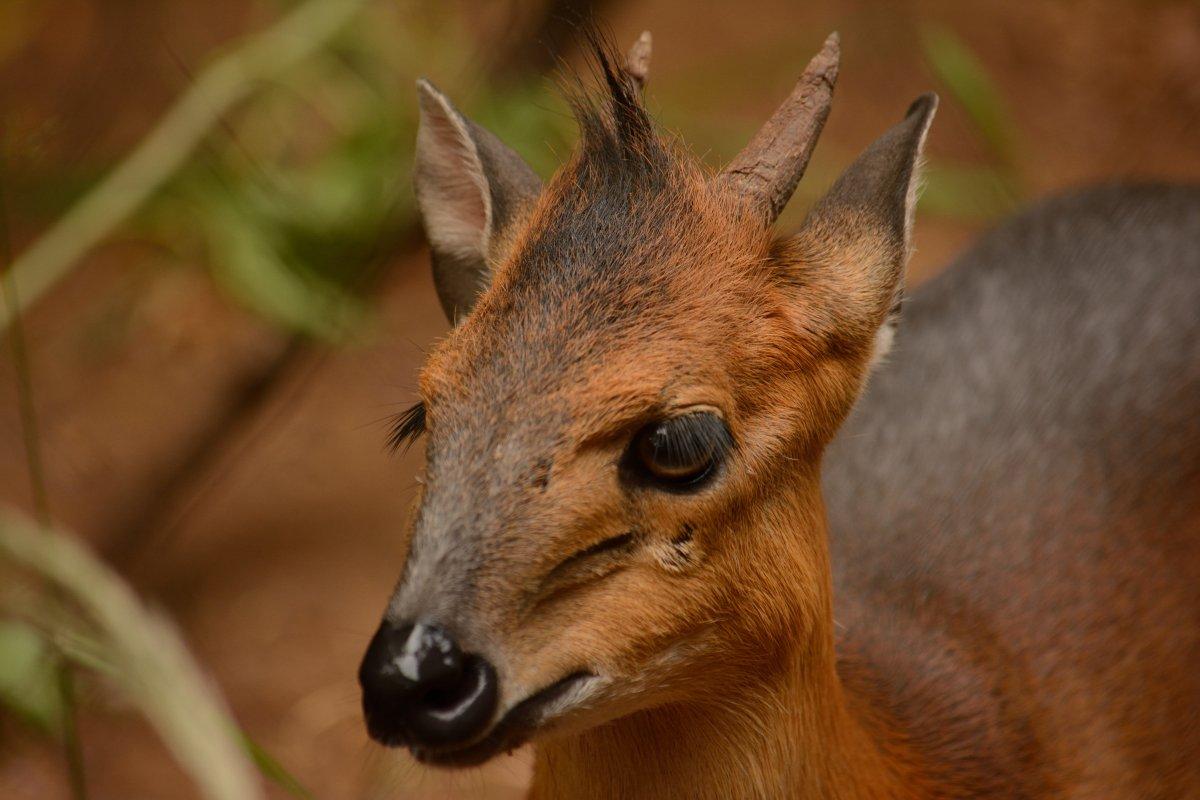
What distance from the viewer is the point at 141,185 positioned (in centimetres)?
484

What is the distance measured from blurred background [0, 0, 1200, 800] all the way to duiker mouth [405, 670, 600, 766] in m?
1.97

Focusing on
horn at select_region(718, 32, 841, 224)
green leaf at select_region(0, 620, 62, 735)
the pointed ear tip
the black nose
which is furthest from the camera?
green leaf at select_region(0, 620, 62, 735)

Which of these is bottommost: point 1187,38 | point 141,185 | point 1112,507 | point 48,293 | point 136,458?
point 1112,507

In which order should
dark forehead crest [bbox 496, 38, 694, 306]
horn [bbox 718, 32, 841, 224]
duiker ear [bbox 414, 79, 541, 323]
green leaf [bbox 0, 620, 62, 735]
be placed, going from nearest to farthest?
dark forehead crest [bbox 496, 38, 694, 306] → horn [bbox 718, 32, 841, 224] → duiker ear [bbox 414, 79, 541, 323] → green leaf [bbox 0, 620, 62, 735]

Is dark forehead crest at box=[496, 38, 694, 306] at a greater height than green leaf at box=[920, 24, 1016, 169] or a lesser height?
lesser

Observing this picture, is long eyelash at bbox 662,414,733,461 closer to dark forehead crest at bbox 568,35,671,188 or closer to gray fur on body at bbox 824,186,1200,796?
dark forehead crest at bbox 568,35,671,188

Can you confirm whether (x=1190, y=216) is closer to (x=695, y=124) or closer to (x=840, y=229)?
(x=840, y=229)

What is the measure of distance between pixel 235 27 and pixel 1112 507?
503cm

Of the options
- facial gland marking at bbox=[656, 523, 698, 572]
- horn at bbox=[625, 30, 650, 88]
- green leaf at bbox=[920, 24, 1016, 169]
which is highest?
green leaf at bbox=[920, 24, 1016, 169]

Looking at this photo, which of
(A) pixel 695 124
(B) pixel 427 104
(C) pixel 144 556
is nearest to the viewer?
(B) pixel 427 104

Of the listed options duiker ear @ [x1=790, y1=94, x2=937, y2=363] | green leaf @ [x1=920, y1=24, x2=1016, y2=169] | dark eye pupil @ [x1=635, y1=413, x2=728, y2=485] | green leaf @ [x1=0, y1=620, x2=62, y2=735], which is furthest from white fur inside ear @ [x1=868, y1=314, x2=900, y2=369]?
green leaf @ [x1=0, y1=620, x2=62, y2=735]

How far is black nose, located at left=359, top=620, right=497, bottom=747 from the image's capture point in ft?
6.46

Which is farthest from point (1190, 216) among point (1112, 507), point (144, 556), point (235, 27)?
point (235, 27)

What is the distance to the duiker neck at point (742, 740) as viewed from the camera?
2432 millimetres
